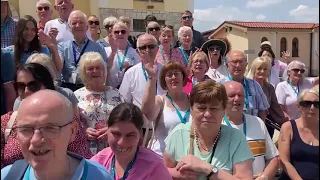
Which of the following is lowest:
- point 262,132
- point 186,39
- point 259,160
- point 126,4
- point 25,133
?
point 259,160

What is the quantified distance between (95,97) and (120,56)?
4.84 feet

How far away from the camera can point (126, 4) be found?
616 inches

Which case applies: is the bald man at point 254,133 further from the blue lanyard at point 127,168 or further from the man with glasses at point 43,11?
the man with glasses at point 43,11

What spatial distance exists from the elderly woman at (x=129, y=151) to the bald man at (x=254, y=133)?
2.95ft

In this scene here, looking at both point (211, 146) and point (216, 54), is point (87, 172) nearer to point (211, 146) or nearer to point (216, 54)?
point (211, 146)

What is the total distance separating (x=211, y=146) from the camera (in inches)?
103

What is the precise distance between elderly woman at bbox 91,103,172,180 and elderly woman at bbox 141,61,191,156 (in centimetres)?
79

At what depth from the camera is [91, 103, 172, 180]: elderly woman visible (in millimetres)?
2439

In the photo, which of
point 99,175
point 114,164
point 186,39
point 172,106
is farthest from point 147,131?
point 186,39

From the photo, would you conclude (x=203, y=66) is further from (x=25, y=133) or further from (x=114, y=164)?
(x=25, y=133)

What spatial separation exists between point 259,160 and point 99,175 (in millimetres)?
1602

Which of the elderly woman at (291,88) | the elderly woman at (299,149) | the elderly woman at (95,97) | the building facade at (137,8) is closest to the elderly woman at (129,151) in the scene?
the elderly woman at (95,97)

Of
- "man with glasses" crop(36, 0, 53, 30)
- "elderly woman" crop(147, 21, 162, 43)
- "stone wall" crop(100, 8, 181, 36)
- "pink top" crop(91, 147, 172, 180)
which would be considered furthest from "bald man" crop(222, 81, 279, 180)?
"stone wall" crop(100, 8, 181, 36)

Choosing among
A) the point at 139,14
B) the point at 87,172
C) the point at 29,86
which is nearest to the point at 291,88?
the point at 29,86
